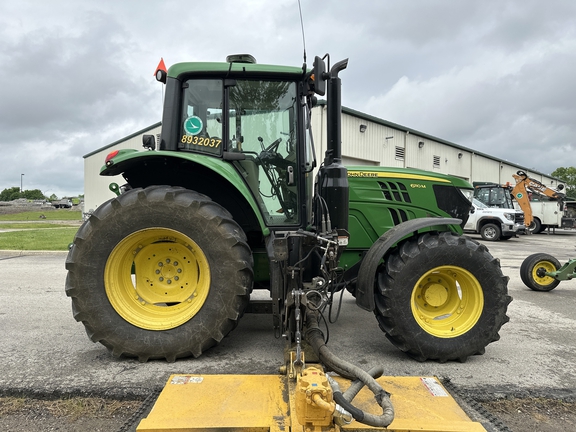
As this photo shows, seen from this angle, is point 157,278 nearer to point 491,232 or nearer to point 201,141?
point 201,141

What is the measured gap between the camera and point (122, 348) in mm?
2902

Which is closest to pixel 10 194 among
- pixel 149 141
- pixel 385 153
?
pixel 385 153

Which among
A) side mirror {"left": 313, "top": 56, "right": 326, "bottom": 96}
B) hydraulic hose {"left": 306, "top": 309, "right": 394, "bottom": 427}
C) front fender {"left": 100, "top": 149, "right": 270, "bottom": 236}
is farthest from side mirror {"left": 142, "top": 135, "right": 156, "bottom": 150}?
hydraulic hose {"left": 306, "top": 309, "right": 394, "bottom": 427}

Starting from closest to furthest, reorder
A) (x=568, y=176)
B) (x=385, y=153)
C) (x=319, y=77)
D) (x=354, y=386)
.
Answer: (x=354, y=386) → (x=319, y=77) → (x=385, y=153) → (x=568, y=176)

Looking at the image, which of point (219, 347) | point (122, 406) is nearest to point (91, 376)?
point (122, 406)

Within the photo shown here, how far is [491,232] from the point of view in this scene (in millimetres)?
15344

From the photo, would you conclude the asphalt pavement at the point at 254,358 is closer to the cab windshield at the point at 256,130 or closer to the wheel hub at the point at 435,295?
the wheel hub at the point at 435,295

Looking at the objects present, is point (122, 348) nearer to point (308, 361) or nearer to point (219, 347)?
point (219, 347)

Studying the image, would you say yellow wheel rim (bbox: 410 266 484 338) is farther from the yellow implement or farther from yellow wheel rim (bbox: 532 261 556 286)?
yellow wheel rim (bbox: 532 261 556 286)

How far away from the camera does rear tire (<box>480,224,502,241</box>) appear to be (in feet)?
49.8

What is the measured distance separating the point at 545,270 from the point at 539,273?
0.10 metres

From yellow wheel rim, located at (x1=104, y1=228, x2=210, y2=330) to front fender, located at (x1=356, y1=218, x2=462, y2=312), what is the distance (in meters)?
1.18

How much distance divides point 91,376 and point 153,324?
51cm

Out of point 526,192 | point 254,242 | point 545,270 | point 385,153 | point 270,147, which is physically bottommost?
point 545,270
